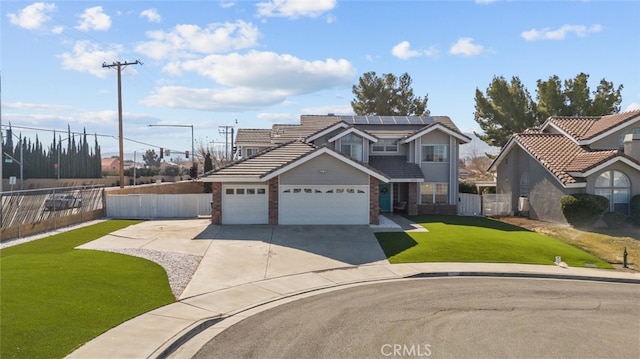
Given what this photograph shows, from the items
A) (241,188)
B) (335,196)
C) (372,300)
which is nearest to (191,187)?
(241,188)

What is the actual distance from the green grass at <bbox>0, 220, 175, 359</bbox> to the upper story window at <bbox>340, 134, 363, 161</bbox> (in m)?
16.3

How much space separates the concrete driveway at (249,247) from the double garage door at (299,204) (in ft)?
2.81

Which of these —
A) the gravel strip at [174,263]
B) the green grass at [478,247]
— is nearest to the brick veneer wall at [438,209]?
the green grass at [478,247]

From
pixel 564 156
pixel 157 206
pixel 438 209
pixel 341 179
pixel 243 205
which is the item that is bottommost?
pixel 438 209

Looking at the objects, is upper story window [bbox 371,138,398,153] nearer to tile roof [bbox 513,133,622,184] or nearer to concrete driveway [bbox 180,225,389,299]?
tile roof [bbox 513,133,622,184]

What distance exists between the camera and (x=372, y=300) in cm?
1199

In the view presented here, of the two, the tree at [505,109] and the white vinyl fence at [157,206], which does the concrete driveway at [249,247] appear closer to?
the white vinyl fence at [157,206]

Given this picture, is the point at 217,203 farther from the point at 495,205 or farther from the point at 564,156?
the point at 564,156

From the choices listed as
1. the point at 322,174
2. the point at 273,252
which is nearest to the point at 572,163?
the point at 322,174

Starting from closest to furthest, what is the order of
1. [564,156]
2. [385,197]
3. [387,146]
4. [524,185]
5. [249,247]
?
[249,247], [564,156], [524,185], [385,197], [387,146]

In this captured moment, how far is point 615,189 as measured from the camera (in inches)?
951

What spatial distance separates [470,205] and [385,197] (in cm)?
576

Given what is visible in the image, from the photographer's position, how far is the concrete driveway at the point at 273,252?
14203mm

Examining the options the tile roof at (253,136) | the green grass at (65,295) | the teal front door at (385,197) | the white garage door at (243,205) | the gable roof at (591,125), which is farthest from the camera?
the tile roof at (253,136)
